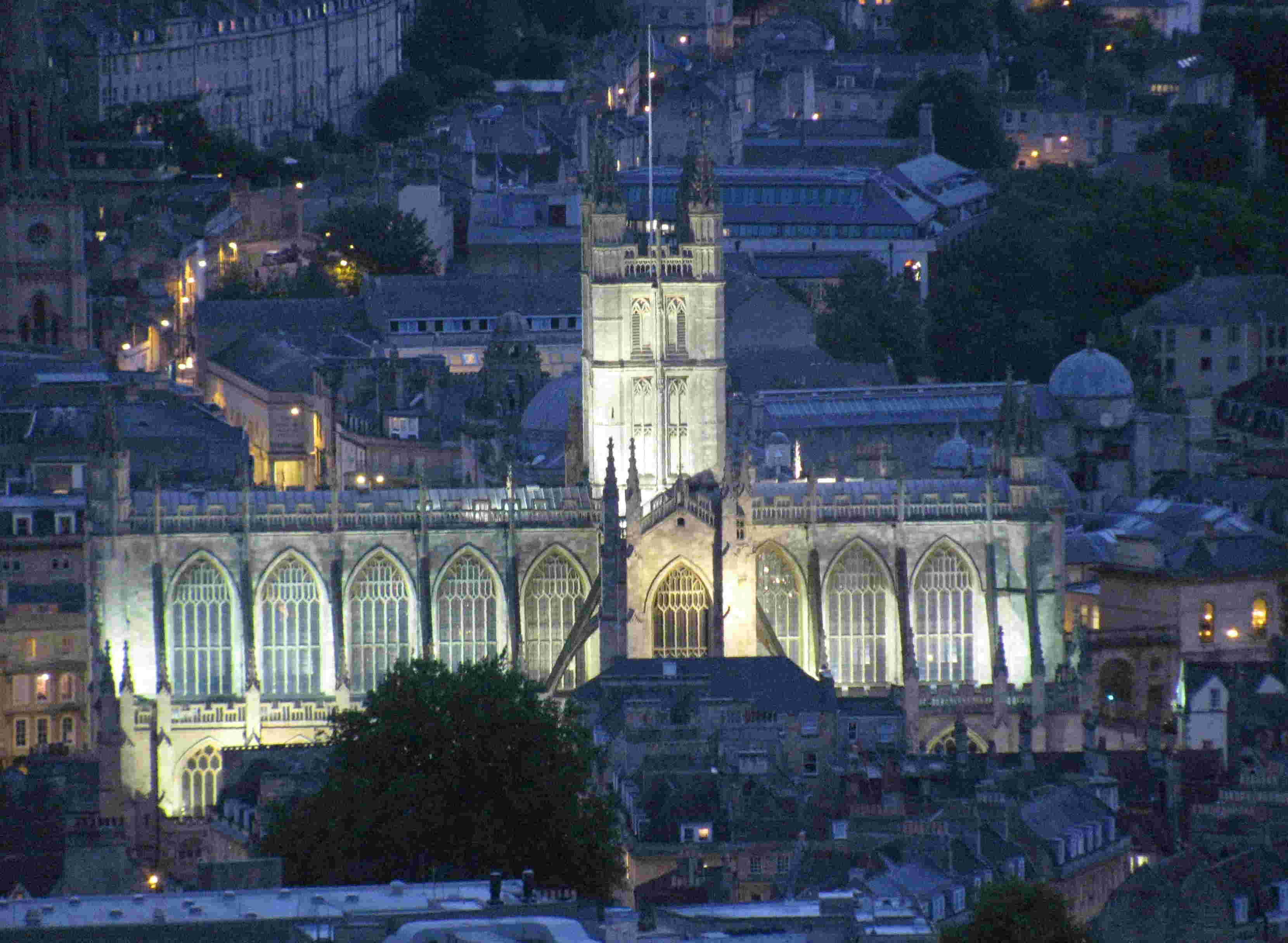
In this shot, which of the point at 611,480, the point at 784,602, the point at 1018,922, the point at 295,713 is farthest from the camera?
the point at 784,602

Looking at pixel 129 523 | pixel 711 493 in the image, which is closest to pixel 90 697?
pixel 129 523

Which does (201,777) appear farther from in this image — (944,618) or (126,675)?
(944,618)

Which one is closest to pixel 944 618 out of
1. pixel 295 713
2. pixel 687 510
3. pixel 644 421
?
pixel 687 510

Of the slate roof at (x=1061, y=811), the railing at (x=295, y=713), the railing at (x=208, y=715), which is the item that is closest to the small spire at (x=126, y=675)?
the railing at (x=208, y=715)

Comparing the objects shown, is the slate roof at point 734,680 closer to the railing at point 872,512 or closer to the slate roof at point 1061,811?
the railing at point 872,512

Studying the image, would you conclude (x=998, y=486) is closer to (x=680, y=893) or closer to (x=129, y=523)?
(x=129, y=523)

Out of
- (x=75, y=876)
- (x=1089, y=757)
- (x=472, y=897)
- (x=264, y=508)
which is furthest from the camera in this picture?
(x=264, y=508)

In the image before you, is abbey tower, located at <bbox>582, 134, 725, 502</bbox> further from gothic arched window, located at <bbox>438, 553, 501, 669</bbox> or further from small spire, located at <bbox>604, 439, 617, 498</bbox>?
gothic arched window, located at <bbox>438, 553, 501, 669</bbox>
